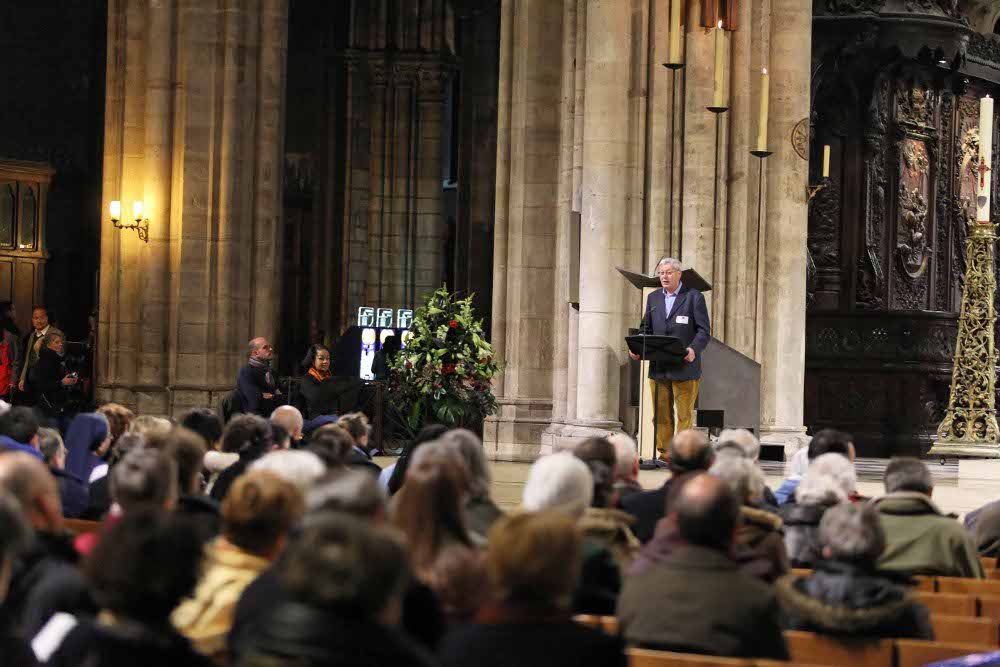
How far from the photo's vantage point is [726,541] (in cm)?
487

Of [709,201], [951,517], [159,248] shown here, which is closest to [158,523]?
[951,517]

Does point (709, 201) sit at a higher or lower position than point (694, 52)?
lower

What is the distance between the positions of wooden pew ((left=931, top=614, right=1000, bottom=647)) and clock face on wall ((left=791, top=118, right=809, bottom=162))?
10.5m

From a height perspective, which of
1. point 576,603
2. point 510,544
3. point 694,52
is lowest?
point 576,603

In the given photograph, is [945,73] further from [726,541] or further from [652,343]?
[726,541]

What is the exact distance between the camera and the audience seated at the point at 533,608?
3730 millimetres

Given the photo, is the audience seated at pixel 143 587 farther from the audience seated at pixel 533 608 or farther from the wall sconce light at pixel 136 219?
the wall sconce light at pixel 136 219

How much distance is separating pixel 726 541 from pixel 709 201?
10221 millimetres

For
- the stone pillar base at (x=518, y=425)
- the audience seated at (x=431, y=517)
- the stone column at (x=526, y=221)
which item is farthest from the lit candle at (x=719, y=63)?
the audience seated at (x=431, y=517)

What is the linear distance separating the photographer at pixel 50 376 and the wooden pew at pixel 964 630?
12273mm

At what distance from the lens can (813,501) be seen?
692 cm

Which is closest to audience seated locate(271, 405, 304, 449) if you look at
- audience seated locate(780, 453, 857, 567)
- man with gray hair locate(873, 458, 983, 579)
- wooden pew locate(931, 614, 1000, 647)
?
audience seated locate(780, 453, 857, 567)

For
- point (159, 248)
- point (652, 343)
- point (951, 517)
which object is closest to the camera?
point (951, 517)

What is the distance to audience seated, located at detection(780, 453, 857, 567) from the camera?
22.6 ft
